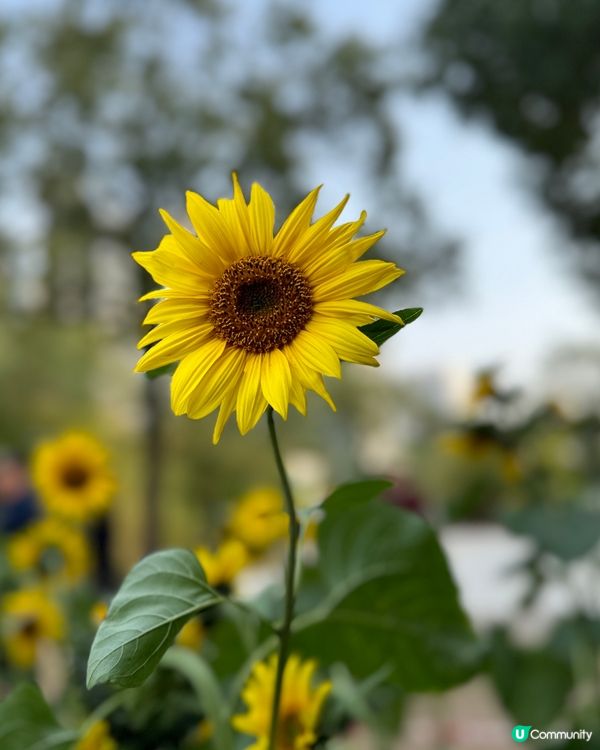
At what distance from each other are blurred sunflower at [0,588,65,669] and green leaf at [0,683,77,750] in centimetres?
28

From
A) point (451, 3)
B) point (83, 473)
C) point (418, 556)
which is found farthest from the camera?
point (451, 3)

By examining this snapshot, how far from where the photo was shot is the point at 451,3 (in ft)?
7.73

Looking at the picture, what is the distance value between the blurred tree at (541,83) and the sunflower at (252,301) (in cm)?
213

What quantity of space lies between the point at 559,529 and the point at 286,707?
0.31m

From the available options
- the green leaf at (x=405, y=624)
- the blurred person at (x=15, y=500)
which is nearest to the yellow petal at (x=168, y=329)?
the green leaf at (x=405, y=624)

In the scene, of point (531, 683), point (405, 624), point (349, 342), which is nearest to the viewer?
point (349, 342)

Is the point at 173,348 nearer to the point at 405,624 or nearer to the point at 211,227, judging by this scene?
the point at 211,227

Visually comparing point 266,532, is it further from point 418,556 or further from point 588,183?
point 588,183

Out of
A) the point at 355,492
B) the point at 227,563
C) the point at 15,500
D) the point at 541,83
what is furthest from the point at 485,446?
the point at 541,83

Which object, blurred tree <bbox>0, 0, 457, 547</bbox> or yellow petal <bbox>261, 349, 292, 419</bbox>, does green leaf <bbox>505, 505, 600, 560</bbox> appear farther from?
blurred tree <bbox>0, 0, 457, 547</bbox>

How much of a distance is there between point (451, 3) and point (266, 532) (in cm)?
215

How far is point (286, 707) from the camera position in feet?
0.84

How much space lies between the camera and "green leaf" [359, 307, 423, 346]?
0.62 ft

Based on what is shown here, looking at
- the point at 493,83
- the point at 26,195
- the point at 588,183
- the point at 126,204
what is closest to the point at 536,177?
A: the point at 588,183
